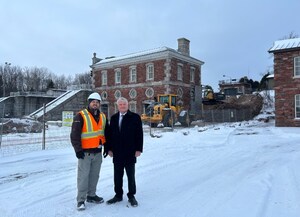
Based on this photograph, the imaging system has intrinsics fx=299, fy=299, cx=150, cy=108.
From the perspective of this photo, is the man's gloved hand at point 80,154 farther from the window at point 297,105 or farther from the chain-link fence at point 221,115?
the chain-link fence at point 221,115

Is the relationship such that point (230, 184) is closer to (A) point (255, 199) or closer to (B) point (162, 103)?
(A) point (255, 199)

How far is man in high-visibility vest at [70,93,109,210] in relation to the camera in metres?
4.84

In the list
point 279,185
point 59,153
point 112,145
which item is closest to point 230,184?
point 279,185

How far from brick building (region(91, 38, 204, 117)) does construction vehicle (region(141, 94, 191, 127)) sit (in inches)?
218

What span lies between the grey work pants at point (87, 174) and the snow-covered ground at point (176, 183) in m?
0.25

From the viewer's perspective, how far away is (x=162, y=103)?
Result: 24094 mm

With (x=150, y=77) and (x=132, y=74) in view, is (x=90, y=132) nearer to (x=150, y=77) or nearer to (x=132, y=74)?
(x=150, y=77)

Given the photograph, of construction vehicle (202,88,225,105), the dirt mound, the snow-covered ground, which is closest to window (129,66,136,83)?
construction vehicle (202,88,225,105)

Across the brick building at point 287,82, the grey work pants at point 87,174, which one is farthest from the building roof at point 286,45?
the grey work pants at point 87,174

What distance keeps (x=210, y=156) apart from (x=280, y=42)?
55.0 ft

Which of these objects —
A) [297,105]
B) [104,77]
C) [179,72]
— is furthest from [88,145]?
[104,77]

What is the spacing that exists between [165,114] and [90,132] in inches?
712

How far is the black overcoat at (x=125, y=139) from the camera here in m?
5.07

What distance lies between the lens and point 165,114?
75.2ft
